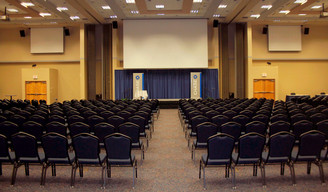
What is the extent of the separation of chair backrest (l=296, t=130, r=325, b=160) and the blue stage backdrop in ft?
57.0

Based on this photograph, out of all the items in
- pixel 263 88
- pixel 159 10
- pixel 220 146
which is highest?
pixel 159 10

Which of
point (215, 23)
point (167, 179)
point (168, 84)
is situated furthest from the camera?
point (168, 84)

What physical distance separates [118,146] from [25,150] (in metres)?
1.60

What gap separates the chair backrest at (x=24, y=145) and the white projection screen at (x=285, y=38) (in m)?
21.2

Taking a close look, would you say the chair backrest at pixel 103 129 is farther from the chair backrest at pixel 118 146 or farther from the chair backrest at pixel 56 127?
the chair backrest at pixel 118 146

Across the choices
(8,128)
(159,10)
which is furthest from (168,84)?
(8,128)

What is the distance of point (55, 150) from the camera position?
186 inches

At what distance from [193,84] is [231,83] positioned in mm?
3925

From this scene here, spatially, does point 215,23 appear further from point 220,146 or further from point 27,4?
point 220,146

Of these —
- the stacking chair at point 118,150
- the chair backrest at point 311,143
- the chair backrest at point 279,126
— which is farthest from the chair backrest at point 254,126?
the stacking chair at point 118,150

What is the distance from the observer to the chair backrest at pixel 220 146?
4.58 metres

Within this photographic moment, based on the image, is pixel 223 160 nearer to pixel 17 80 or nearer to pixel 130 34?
pixel 130 34

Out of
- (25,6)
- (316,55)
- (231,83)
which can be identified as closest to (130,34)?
(25,6)

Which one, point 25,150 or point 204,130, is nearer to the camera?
point 25,150
